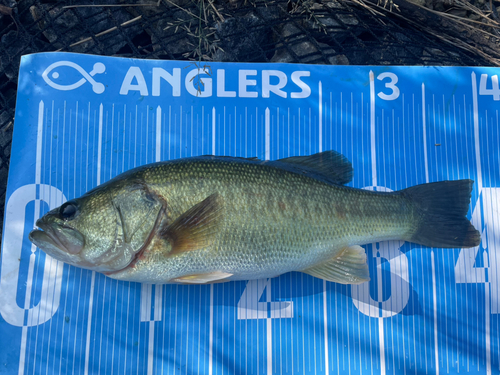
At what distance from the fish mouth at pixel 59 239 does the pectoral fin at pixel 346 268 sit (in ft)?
4.20

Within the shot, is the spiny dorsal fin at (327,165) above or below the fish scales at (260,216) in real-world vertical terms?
above

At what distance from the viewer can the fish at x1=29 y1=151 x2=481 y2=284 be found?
1.61 m

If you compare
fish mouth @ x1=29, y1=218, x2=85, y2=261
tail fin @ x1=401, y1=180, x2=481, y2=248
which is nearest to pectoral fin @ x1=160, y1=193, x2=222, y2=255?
fish mouth @ x1=29, y1=218, x2=85, y2=261

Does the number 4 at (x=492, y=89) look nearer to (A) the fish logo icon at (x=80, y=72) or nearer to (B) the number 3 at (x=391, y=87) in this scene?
(B) the number 3 at (x=391, y=87)

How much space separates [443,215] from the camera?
1.99 metres

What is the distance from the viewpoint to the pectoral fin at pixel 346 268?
1899 mm

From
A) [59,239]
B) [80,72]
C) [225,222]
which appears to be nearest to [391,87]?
[225,222]

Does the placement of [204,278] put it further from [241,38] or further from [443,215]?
[241,38]

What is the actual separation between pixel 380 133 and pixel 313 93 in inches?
22.0

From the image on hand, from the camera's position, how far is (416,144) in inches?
89.3

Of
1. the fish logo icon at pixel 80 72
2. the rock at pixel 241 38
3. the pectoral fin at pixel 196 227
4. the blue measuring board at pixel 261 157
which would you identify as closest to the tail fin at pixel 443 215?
the blue measuring board at pixel 261 157

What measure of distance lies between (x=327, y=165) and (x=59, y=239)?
1.55 metres

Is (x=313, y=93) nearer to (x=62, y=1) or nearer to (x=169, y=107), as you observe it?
(x=169, y=107)

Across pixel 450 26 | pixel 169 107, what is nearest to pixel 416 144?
pixel 450 26
